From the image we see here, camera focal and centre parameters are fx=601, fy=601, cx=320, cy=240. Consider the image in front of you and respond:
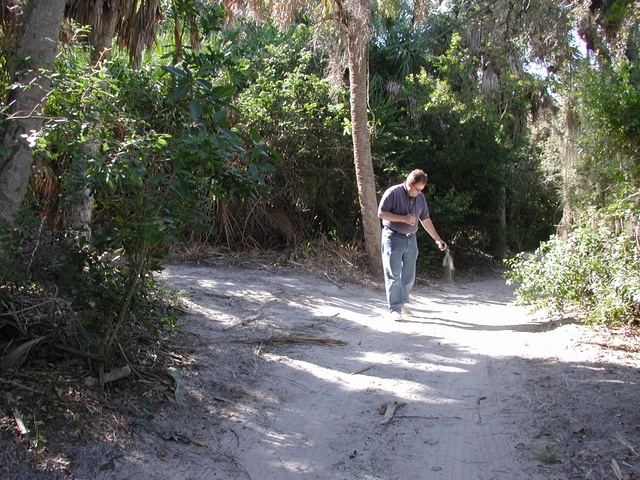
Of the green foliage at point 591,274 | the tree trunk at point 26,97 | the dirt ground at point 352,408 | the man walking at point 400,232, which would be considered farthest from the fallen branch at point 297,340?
the tree trunk at point 26,97

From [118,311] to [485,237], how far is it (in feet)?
37.8

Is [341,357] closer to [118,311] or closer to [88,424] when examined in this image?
[118,311]

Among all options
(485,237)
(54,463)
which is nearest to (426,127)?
(485,237)

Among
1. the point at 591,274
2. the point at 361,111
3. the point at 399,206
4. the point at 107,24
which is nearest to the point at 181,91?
the point at 107,24

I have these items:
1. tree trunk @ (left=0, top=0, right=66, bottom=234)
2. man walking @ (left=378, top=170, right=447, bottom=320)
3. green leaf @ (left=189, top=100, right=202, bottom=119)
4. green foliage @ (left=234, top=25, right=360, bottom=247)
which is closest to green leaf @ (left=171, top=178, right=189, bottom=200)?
green leaf @ (left=189, top=100, right=202, bottom=119)

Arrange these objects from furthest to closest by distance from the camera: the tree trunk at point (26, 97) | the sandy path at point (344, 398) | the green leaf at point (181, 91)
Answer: the tree trunk at point (26, 97) → the sandy path at point (344, 398) → the green leaf at point (181, 91)

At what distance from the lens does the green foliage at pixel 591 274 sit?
19.5 ft

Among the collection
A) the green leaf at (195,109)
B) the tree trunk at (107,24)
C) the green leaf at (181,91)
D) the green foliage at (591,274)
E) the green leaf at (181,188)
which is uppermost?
the tree trunk at (107,24)

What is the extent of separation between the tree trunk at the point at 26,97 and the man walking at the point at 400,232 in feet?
14.9

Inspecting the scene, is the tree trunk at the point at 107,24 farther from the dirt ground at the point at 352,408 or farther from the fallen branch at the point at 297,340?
the fallen branch at the point at 297,340

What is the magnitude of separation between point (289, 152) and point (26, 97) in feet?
27.3

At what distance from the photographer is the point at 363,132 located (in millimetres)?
11000

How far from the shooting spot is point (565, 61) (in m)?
9.66

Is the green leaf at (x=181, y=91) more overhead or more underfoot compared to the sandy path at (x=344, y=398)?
more overhead
